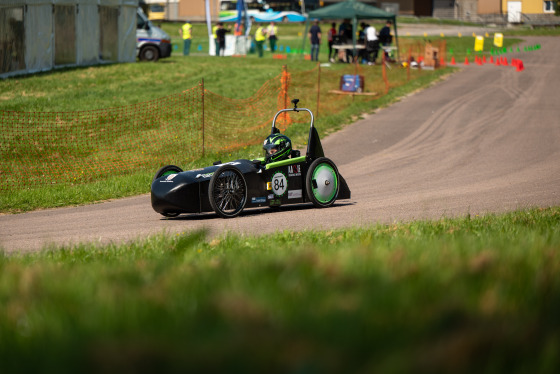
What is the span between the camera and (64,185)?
14789 millimetres

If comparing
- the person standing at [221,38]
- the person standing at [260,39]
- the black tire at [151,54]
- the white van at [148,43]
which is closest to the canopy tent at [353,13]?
the person standing at [260,39]

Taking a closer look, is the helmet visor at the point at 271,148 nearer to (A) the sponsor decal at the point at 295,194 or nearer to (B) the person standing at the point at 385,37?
(A) the sponsor decal at the point at 295,194

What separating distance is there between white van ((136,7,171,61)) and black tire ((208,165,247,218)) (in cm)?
2877

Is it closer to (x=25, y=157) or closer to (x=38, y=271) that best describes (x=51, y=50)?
(x=25, y=157)

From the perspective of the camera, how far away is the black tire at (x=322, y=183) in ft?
37.5

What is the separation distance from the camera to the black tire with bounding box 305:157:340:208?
37.5ft

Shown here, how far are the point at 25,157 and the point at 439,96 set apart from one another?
16.4 m

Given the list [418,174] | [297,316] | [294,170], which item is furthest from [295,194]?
[297,316]

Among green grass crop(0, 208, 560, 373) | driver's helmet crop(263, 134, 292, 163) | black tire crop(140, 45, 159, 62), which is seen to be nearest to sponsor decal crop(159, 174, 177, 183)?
driver's helmet crop(263, 134, 292, 163)

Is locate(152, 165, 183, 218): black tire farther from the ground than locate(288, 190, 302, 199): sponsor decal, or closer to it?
farther from the ground

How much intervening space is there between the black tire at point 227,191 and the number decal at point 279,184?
0.53 metres

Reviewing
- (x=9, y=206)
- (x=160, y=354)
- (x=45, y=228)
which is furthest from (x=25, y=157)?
(x=160, y=354)

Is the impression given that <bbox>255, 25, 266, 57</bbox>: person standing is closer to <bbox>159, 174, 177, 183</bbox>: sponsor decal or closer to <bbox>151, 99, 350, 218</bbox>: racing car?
<bbox>151, 99, 350, 218</bbox>: racing car

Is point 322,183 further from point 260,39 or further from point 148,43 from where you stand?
point 260,39
